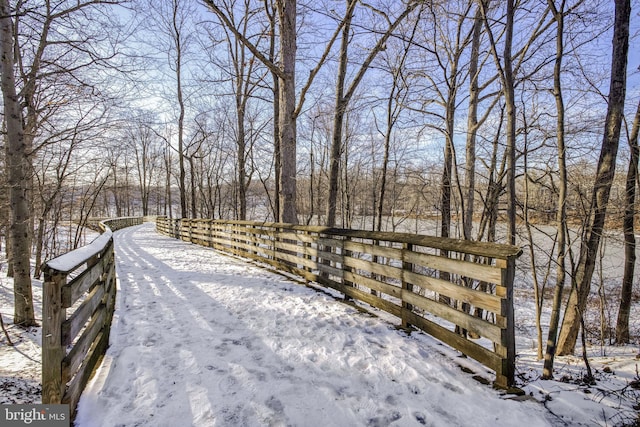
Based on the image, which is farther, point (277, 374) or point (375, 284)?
point (375, 284)

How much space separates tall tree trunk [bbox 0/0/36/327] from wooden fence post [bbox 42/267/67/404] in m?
4.03

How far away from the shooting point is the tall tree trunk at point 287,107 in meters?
6.25

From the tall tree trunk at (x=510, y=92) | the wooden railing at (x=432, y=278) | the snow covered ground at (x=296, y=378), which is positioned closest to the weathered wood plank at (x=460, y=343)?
the wooden railing at (x=432, y=278)

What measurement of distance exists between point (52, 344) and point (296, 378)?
164 cm

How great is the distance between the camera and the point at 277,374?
2439 millimetres

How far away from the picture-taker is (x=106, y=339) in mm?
2982

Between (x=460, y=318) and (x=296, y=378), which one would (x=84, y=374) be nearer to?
(x=296, y=378)

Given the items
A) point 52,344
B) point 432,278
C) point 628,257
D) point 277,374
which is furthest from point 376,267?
point 628,257

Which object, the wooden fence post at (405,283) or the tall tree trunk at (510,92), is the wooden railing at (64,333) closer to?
the wooden fence post at (405,283)

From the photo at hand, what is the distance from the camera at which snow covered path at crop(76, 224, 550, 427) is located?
195cm

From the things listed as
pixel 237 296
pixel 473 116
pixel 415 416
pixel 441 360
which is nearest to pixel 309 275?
pixel 237 296

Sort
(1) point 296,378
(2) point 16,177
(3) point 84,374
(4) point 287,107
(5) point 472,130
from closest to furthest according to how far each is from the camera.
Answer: (3) point 84,374 < (1) point 296,378 < (2) point 16,177 < (4) point 287,107 < (5) point 472,130

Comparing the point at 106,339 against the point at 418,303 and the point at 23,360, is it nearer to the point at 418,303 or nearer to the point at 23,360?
the point at 23,360

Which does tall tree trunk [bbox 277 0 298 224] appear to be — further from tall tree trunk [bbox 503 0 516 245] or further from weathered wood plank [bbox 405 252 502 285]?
tall tree trunk [bbox 503 0 516 245]
